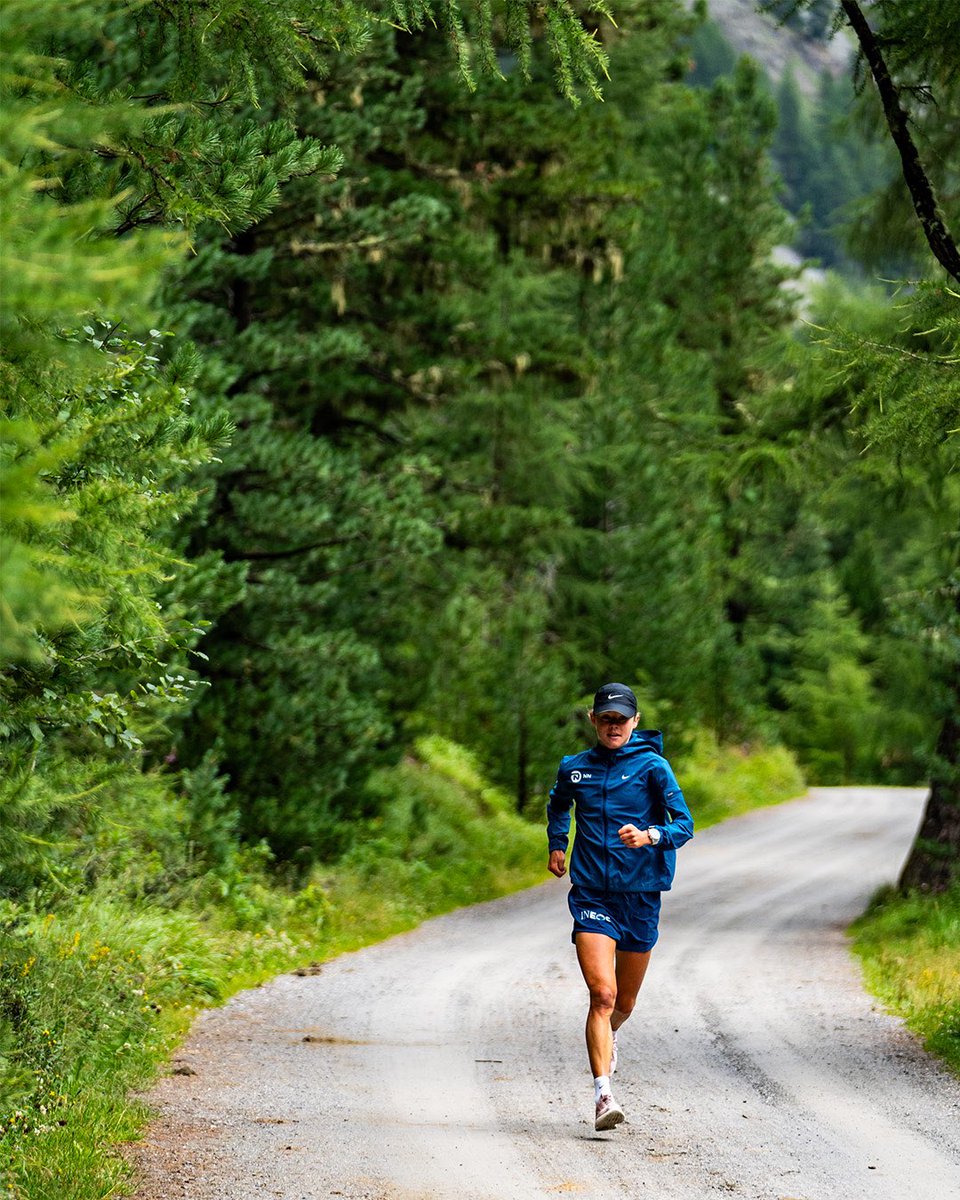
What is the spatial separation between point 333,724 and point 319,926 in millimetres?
2059

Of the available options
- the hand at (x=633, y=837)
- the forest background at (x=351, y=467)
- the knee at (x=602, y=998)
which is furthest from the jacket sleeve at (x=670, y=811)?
the forest background at (x=351, y=467)

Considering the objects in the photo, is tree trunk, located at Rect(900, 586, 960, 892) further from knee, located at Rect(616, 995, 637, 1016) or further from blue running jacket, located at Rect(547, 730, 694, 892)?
blue running jacket, located at Rect(547, 730, 694, 892)

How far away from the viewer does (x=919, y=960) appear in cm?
1180

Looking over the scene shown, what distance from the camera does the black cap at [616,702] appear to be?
672 centimetres

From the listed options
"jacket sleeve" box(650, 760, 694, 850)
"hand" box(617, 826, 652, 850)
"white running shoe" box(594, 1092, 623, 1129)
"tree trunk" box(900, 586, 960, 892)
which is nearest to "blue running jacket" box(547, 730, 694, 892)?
"jacket sleeve" box(650, 760, 694, 850)

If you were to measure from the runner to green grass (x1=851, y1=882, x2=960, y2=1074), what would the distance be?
109 inches

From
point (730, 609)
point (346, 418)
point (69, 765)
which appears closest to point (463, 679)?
point (346, 418)

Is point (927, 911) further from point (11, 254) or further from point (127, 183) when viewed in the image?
point (11, 254)

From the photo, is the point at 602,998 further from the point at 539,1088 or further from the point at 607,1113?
the point at 539,1088

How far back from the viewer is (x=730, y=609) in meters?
40.7

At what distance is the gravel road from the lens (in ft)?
18.6

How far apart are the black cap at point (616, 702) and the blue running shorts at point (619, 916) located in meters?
0.94

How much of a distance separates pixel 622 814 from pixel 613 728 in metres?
0.44

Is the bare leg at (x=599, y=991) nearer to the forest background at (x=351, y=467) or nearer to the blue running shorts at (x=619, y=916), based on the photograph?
the blue running shorts at (x=619, y=916)
